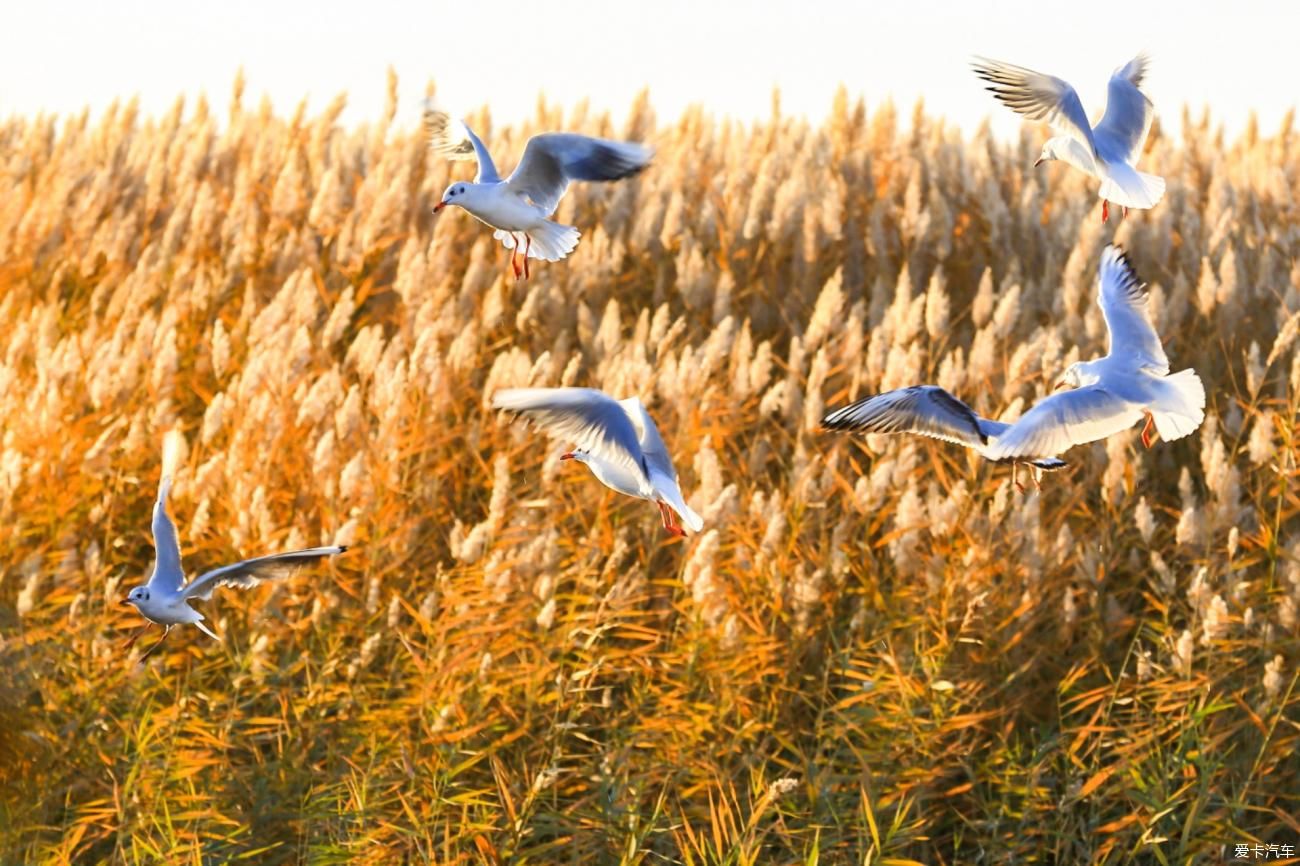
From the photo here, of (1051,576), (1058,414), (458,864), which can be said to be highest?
(1058,414)

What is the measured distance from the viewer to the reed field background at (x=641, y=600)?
4.70m

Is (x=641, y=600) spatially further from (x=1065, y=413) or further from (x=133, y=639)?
(x=1065, y=413)

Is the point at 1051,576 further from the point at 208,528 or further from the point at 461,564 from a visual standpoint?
the point at 208,528

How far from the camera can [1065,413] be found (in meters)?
2.58

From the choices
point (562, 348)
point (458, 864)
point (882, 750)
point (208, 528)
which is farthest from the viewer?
point (562, 348)

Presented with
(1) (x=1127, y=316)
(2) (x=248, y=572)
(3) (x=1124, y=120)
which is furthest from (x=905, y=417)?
(2) (x=248, y=572)

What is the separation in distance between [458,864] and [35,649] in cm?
160

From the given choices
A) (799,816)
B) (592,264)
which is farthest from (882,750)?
(592,264)

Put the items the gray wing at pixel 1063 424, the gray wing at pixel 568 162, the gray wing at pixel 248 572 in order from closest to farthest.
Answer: the gray wing at pixel 1063 424
the gray wing at pixel 248 572
the gray wing at pixel 568 162

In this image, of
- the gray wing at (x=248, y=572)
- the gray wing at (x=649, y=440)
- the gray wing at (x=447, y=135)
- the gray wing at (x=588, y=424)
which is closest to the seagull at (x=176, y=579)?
the gray wing at (x=248, y=572)

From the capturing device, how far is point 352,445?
18.7 feet

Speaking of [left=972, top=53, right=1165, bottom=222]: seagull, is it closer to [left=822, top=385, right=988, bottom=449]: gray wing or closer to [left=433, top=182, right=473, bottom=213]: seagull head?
[left=822, top=385, right=988, bottom=449]: gray wing

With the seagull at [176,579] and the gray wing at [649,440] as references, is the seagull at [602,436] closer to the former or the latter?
the gray wing at [649,440]

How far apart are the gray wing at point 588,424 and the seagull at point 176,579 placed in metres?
0.45
